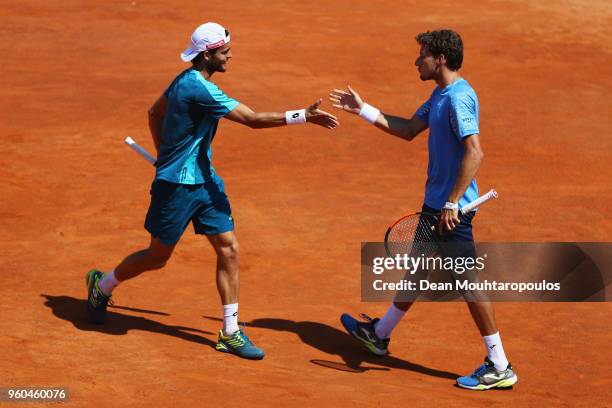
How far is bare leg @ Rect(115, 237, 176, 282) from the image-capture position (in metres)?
7.70

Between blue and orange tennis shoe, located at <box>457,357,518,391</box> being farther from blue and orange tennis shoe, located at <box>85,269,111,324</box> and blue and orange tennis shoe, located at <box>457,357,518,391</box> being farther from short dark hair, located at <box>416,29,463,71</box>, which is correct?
blue and orange tennis shoe, located at <box>85,269,111,324</box>

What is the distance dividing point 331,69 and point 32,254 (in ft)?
24.2

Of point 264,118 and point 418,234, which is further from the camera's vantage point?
point 418,234

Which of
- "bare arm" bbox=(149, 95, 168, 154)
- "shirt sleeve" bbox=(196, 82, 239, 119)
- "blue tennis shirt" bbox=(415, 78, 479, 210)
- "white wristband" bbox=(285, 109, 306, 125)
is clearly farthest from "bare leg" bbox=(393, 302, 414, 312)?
"bare arm" bbox=(149, 95, 168, 154)

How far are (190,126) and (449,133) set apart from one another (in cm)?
178

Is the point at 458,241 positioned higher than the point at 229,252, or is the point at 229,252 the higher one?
the point at 458,241

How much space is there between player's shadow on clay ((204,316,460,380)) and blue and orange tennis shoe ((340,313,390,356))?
0.07 metres

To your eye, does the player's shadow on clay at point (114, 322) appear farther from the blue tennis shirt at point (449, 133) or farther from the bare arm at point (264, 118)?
the blue tennis shirt at point (449, 133)

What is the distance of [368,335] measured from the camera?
317 inches

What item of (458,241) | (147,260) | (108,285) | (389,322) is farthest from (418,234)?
(108,285)

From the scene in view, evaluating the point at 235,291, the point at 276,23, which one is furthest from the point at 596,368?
the point at 276,23

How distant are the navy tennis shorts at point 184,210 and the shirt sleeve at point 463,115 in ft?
5.71

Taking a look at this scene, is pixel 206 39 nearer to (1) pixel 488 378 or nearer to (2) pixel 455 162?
(2) pixel 455 162

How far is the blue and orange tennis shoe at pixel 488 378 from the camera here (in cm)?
738
